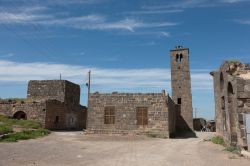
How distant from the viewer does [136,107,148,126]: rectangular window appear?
19891mm

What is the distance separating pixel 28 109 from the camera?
2438cm

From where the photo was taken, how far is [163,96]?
19.9m

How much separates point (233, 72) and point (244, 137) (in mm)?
3272

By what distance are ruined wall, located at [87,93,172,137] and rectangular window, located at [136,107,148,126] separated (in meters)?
0.23

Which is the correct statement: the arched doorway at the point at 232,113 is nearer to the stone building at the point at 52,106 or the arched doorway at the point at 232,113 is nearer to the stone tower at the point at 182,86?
the stone building at the point at 52,106

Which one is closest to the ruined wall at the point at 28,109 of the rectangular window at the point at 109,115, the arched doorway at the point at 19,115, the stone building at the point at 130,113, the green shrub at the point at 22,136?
the arched doorway at the point at 19,115

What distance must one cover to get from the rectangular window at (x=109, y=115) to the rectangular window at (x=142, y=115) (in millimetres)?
1897

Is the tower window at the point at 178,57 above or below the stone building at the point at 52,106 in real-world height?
above

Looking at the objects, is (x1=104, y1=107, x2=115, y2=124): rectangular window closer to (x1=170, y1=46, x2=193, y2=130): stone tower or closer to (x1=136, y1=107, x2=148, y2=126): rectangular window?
(x1=136, y1=107, x2=148, y2=126): rectangular window

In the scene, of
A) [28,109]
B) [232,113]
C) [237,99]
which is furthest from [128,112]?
[237,99]

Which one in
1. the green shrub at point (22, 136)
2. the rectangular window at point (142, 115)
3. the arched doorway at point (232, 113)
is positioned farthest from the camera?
the rectangular window at point (142, 115)

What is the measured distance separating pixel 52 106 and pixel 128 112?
8.51 metres

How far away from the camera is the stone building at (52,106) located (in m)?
24.1

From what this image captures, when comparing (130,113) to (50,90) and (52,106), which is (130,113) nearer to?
(52,106)
